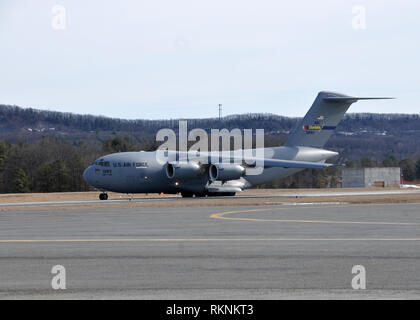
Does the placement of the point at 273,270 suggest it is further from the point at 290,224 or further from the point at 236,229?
the point at 290,224

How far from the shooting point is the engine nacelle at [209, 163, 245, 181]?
59.3 meters

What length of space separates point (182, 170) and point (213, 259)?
42.5 m

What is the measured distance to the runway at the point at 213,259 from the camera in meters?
12.1

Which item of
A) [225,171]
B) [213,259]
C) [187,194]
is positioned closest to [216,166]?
[225,171]

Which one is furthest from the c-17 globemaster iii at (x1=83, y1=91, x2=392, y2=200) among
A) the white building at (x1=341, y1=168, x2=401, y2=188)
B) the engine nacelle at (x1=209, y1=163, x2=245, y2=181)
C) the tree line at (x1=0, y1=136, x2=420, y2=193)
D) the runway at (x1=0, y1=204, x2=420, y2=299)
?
the white building at (x1=341, y1=168, x2=401, y2=188)

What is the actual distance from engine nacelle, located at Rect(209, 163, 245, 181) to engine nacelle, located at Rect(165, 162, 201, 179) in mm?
1522

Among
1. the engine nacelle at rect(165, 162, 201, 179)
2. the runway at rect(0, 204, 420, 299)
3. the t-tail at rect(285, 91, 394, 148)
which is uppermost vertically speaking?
the t-tail at rect(285, 91, 394, 148)

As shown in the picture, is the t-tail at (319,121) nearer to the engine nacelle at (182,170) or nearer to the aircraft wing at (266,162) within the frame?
the aircraft wing at (266,162)

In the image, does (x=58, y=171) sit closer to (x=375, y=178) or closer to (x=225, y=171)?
(x=375, y=178)

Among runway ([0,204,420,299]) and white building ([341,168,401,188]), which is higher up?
runway ([0,204,420,299])

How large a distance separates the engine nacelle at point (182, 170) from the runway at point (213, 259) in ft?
100

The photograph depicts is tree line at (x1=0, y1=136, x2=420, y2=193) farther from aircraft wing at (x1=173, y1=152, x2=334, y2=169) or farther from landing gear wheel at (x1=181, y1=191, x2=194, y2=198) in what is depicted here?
landing gear wheel at (x1=181, y1=191, x2=194, y2=198)

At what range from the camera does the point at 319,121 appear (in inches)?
2613
